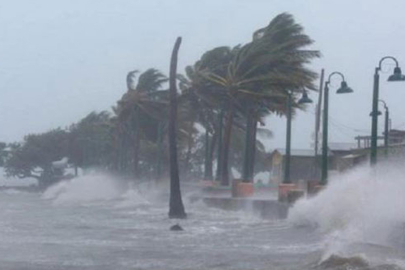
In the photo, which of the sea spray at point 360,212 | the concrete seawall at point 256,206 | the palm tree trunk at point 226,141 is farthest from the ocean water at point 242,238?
the palm tree trunk at point 226,141

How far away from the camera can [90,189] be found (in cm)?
8838

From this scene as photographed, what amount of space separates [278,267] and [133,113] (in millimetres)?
63589

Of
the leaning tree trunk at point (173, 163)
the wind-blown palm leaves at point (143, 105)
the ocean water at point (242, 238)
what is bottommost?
the ocean water at point (242, 238)

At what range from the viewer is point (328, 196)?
109 ft

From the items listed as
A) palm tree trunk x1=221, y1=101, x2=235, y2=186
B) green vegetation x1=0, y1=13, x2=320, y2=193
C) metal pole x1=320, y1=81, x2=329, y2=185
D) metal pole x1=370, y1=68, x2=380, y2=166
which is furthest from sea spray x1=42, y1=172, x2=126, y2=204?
metal pole x1=370, y1=68, x2=380, y2=166

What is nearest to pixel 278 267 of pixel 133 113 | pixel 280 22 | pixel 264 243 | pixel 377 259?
pixel 377 259

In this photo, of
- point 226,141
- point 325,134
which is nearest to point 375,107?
point 325,134

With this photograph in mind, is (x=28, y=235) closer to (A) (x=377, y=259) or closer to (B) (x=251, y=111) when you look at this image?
(A) (x=377, y=259)

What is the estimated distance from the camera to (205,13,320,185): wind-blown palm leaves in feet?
178

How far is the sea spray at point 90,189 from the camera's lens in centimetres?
8181

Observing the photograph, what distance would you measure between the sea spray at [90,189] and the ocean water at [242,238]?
40436 mm

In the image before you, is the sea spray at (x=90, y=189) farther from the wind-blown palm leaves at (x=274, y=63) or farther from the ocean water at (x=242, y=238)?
the ocean water at (x=242, y=238)

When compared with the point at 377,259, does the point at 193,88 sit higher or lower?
higher

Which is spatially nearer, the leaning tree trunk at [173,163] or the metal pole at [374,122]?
the metal pole at [374,122]
